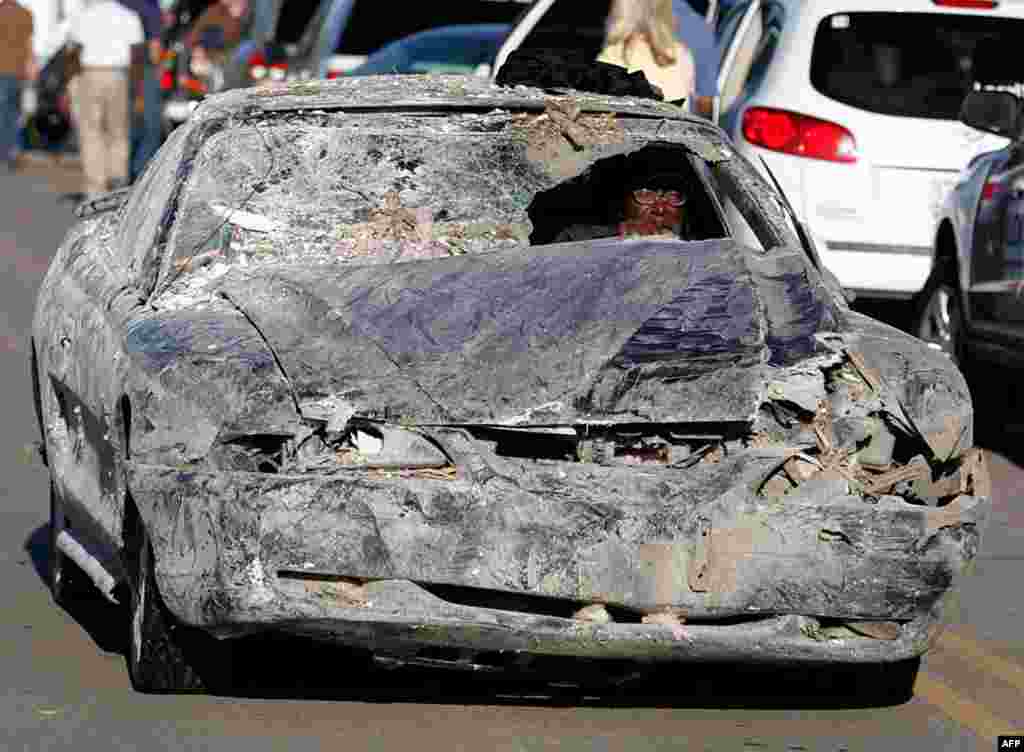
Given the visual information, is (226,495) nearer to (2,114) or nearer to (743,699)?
(743,699)

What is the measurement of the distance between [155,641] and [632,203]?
2153mm

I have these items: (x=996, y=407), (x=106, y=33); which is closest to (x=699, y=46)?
(x=996, y=407)

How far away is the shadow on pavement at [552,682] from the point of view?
23.2 ft

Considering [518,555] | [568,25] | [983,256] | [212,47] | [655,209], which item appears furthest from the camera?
[212,47]

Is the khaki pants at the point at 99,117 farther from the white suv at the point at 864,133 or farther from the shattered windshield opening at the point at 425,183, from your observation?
the shattered windshield opening at the point at 425,183

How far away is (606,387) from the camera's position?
22.2ft

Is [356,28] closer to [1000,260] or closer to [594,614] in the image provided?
[1000,260]

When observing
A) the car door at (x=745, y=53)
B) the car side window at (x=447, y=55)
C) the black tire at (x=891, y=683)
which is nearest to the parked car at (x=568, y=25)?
the car door at (x=745, y=53)

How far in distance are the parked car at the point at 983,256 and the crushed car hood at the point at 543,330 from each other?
4529mm

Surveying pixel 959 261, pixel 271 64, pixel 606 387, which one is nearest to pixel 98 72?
pixel 271 64

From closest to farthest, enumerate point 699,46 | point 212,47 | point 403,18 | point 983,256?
point 983,256 < point 699,46 < point 403,18 < point 212,47

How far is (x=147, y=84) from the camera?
26781mm

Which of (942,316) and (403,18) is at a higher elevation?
(942,316)

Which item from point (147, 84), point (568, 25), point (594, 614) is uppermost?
point (594, 614)
